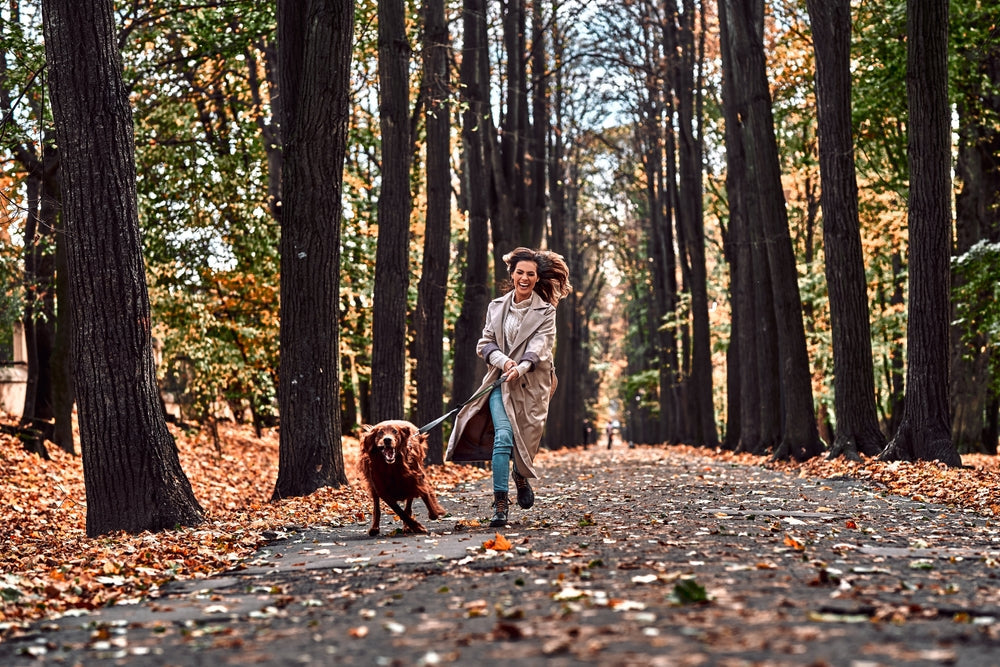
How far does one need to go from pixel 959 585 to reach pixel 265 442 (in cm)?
2481

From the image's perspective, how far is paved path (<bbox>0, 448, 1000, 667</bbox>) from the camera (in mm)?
4191

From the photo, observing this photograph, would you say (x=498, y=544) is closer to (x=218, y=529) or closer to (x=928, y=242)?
(x=218, y=529)

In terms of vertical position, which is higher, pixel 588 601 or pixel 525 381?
pixel 525 381

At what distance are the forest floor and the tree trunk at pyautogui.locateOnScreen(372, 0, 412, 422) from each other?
562 cm

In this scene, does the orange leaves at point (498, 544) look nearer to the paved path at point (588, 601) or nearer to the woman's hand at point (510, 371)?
the paved path at point (588, 601)

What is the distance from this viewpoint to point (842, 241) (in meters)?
17.1

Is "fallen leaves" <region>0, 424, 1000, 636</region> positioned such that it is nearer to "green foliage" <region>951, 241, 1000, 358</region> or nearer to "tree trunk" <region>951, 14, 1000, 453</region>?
"green foliage" <region>951, 241, 1000, 358</region>

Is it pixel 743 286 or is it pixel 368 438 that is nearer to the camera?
pixel 368 438

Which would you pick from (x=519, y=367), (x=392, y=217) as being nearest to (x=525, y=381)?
(x=519, y=367)

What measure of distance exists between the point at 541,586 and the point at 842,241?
12.7 m

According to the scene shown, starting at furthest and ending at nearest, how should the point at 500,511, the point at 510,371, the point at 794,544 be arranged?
the point at 510,371 < the point at 500,511 < the point at 794,544

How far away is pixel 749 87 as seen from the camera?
67.5 feet

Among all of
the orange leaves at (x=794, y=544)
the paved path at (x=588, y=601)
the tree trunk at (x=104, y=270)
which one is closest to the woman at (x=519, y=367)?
the paved path at (x=588, y=601)

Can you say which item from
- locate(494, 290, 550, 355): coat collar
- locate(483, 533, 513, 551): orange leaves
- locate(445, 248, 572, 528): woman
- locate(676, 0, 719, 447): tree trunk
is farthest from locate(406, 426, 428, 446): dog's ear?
locate(676, 0, 719, 447): tree trunk
